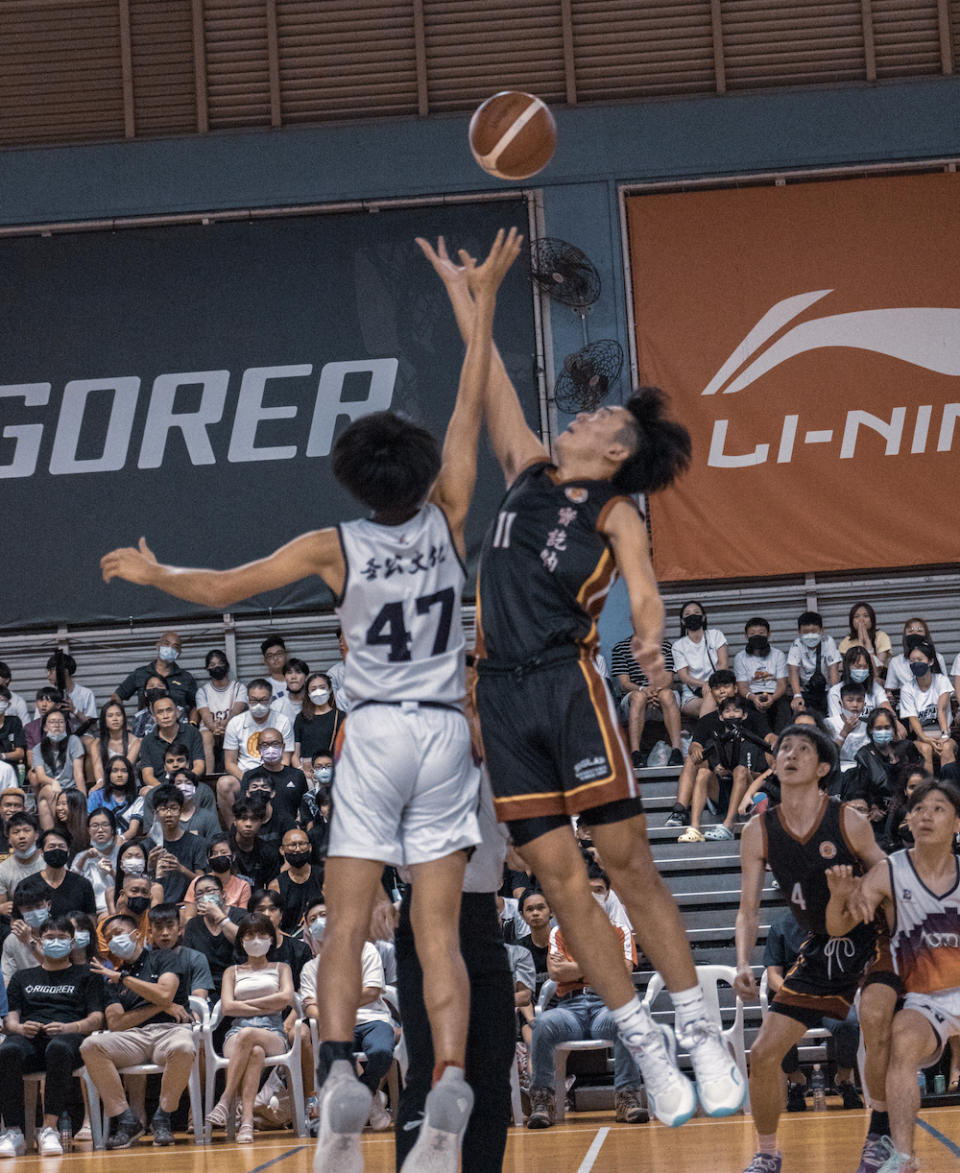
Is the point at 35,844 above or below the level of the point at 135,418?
below

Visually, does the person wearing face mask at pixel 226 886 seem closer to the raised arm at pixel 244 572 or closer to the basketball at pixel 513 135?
the basketball at pixel 513 135

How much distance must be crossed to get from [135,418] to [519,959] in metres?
8.90

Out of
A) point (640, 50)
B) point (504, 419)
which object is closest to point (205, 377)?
point (640, 50)

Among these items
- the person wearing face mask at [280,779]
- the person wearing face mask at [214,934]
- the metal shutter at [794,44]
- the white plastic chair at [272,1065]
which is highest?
the metal shutter at [794,44]

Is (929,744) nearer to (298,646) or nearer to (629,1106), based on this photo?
(629,1106)

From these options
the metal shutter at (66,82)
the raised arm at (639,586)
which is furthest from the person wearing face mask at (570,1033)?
the metal shutter at (66,82)

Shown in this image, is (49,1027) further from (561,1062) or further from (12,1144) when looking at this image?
(561,1062)

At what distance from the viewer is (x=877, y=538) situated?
1658 centimetres

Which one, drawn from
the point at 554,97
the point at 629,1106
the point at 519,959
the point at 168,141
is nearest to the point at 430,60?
the point at 554,97

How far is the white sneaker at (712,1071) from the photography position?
4605 millimetres

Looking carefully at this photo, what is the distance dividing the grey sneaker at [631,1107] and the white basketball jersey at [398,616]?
19.0 ft

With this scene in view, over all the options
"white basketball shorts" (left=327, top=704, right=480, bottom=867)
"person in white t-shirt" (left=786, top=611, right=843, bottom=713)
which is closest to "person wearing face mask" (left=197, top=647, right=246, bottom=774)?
"person in white t-shirt" (left=786, top=611, right=843, bottom=713)

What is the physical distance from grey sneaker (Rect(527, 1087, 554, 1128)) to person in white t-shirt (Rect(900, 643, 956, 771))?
16.8 feet

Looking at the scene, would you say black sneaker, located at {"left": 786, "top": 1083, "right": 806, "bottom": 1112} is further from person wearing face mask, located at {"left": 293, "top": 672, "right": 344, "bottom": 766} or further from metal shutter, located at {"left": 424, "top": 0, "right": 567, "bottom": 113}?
metal shutter, located at {"left": 424, "top": 0, "right": 567, "bottom": 113}
